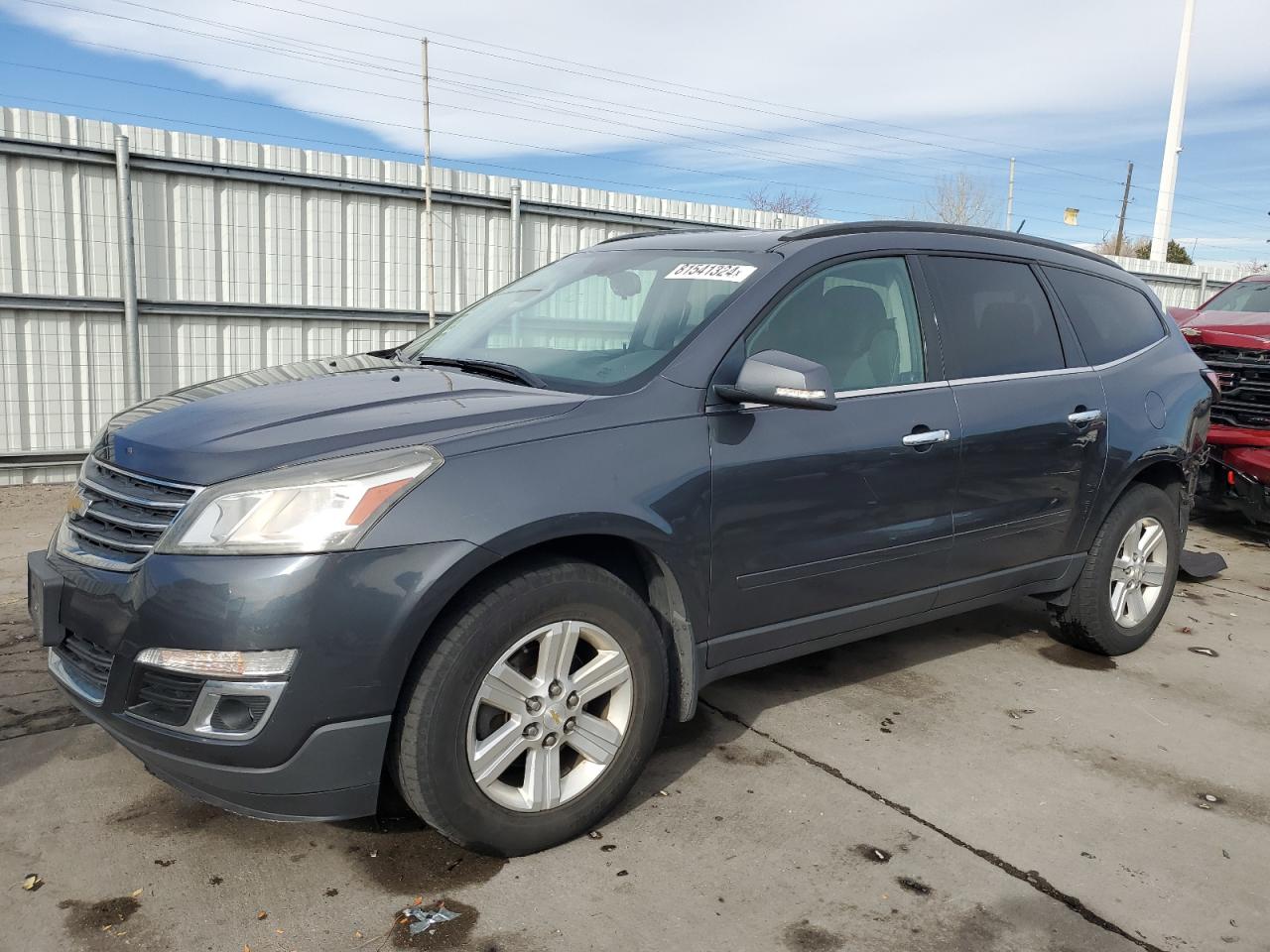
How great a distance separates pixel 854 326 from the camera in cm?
361

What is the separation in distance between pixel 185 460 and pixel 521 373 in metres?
1.09

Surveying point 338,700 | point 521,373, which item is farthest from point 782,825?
point 521,373

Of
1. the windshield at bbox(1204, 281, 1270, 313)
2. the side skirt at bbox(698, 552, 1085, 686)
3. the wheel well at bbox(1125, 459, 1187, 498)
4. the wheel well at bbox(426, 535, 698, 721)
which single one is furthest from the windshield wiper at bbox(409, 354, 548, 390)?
the windshield at bbox(1204, 281, 1270, 313)

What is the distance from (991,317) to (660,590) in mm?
1935

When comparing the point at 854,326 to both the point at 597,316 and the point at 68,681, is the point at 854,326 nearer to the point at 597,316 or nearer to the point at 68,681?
the point at 597,316

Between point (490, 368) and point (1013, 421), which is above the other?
point (490, 368)

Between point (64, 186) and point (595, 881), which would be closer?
point (595, 881)

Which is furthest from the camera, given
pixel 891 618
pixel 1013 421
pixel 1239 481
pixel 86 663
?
pixel 1239 481

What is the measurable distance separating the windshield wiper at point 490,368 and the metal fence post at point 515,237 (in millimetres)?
6617

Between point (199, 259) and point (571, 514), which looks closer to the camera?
point (571, 514)

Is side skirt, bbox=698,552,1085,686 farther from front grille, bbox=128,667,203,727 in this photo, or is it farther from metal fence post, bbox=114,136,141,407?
metal fence post, bbox=114,136,141,407

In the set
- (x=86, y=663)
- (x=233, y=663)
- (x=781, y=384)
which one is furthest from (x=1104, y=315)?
(x=86, y=663)

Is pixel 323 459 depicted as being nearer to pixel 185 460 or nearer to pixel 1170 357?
pixel 185 460

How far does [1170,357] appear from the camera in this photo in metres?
4.83
